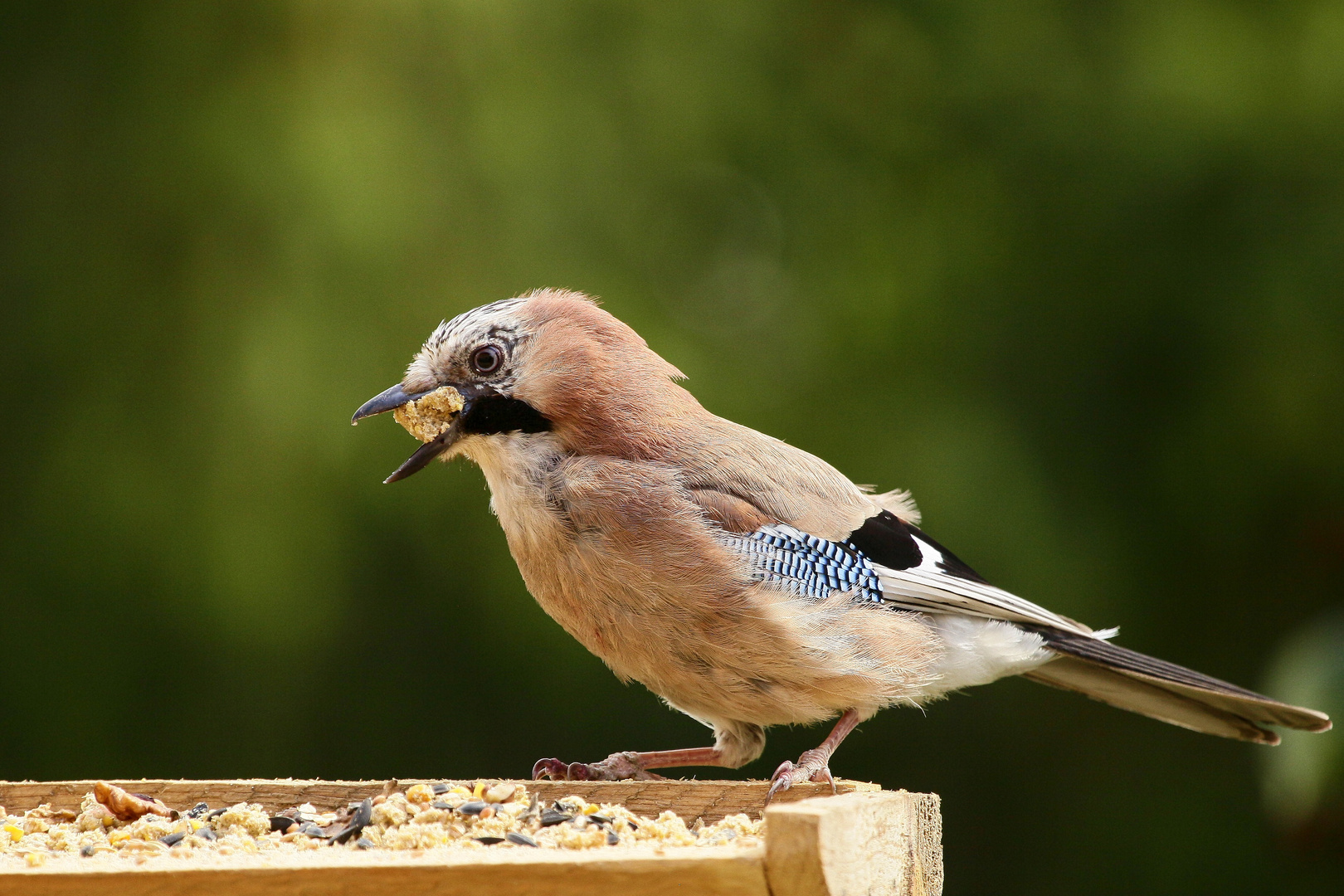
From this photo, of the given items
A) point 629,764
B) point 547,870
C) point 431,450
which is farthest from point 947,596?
point 547,870

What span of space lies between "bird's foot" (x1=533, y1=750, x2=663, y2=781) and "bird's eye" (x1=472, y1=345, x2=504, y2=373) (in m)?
0.82

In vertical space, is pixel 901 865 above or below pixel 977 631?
below

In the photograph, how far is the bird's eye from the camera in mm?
2607

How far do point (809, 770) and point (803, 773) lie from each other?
3 cm

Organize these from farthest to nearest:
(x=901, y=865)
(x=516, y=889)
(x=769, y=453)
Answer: (x=769, y=453)
(x=901, y=865)
(x=516, y=889)

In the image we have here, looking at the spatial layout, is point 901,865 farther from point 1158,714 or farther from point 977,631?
point 1158,714

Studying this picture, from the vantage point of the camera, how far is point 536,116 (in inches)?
183

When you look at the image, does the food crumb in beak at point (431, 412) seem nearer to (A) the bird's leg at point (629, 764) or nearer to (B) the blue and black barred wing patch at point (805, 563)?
(B) the blue and black barred wing patch at point (805, 563)

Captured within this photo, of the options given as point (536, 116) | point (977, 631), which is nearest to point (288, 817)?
point (977, 631)

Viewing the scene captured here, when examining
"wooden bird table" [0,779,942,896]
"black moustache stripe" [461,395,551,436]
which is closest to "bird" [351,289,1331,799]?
"black moustache stripe" [461,395,551,436]

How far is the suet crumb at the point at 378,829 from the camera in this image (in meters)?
1.92

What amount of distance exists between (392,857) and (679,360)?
272 centimetres

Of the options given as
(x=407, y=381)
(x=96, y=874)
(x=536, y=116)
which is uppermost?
(x=536, y=116)

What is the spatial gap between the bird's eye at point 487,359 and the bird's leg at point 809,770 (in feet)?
3.05
